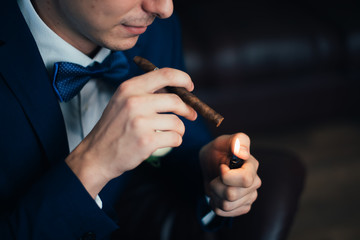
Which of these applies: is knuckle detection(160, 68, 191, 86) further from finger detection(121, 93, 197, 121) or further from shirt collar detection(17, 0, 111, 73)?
shirt collar detection(17, 0, 111, 73)

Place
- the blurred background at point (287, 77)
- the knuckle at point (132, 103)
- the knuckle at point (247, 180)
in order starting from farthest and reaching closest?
the blurred background at point (287, 77) < the knuckle at point (247, 180) < the knuckle at point (132, 103)

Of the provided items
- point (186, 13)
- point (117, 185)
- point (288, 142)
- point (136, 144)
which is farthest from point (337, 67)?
point (136, 144)

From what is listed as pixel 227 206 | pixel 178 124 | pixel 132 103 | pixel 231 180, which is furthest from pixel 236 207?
pixel 132 103

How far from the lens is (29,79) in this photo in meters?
0.89

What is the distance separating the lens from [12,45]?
893mm

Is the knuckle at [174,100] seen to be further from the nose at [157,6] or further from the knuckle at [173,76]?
the nose at [157,6]

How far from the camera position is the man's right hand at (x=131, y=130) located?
0.73 m

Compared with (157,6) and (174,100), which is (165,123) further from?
(157,6)

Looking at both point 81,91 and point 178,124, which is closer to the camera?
point 178,124

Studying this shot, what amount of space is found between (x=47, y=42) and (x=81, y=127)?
28cm

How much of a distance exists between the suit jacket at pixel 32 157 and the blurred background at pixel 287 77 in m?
1.46

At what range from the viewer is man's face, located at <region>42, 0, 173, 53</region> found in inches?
34.6

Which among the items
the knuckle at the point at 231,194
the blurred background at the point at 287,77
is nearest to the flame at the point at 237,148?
the knuckle at the point at 231,194

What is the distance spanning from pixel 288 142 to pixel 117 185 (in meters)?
1.75
